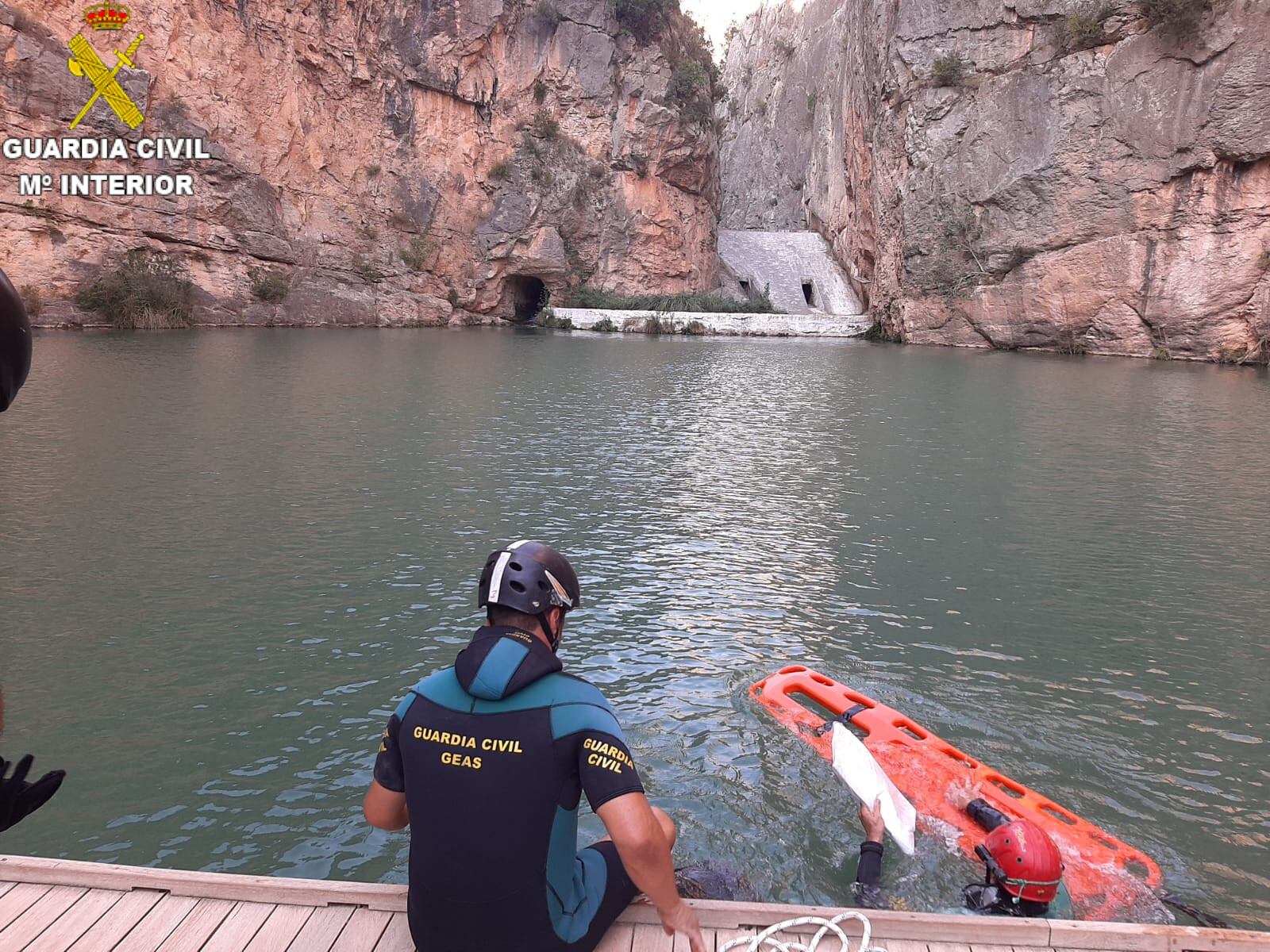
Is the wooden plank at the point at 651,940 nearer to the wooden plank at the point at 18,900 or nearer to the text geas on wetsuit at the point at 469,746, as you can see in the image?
the text geas on wetsuit at the point at 469,746

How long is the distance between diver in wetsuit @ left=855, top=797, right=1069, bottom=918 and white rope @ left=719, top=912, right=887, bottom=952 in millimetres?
950

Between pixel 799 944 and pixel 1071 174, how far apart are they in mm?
36800

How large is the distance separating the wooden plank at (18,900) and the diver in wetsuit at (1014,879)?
3.10 m

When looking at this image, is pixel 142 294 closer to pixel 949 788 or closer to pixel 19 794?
pixel 949 788

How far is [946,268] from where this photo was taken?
123 feet

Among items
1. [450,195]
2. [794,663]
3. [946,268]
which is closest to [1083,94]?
[946,268]

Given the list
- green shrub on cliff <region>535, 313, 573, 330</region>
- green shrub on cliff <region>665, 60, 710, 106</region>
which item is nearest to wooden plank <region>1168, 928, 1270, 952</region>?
green shrub on cliff <region>535, 313, 573, 330</region>

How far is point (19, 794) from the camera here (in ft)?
5.46

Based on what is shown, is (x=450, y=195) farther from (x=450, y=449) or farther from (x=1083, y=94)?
(x=450, y=449)

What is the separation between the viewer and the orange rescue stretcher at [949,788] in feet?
12.1

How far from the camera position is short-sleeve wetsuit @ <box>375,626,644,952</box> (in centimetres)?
220

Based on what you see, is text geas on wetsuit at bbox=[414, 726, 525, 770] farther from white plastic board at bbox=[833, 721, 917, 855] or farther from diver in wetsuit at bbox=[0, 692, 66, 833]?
white plastic board at bbox=[833, 721, 917, 855]

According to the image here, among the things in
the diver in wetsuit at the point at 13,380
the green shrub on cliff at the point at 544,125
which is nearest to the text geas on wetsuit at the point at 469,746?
the diver in wetsuit at the point at 13,380

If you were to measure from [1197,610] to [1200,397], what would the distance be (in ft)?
50.3
